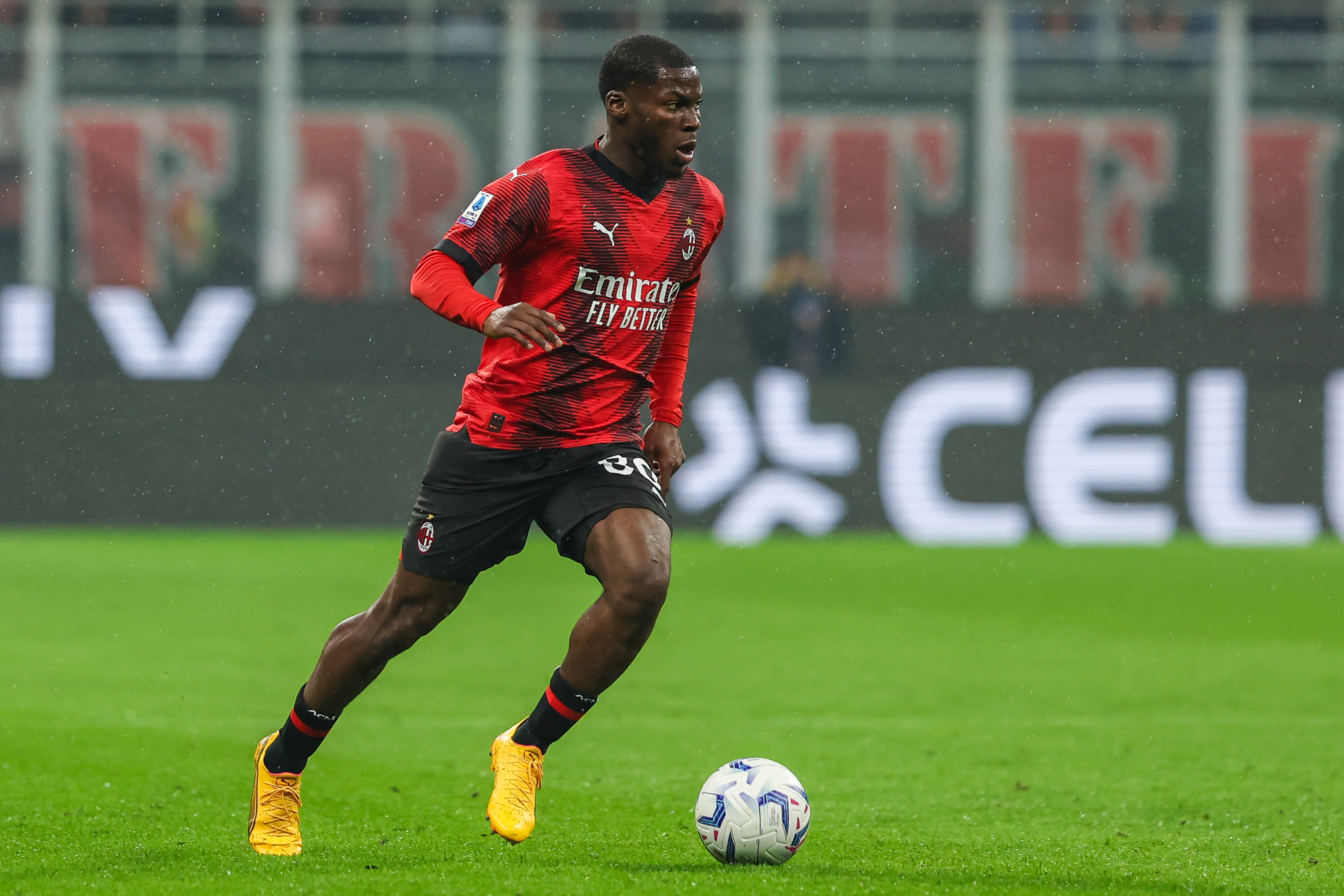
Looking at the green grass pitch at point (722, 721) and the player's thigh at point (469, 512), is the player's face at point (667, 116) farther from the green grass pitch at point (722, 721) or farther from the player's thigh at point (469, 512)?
the green grass pitch at point (722, 721)

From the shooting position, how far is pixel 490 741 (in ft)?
20.3

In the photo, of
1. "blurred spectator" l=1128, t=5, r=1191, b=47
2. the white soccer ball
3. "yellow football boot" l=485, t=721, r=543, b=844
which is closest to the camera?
"yellow football boot" l=485, t=721, r=543, b=844

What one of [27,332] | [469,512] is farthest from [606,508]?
[27,332]

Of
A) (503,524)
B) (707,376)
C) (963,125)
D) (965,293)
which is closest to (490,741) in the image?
(503,524)

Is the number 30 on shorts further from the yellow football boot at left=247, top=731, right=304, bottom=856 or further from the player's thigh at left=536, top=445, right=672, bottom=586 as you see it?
the yellow football boot at left=247, top=731, right=304, bottom=856

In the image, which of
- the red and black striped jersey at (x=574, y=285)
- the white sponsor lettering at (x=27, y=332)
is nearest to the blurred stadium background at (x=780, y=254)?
the white sponsor lettering at (x=27, y=332)

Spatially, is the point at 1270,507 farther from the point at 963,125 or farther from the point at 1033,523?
the point at 963,125

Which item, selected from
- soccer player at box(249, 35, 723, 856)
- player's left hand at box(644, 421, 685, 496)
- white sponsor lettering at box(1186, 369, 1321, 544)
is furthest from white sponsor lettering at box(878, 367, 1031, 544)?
soccer player at box(249, 35, 723, 856)

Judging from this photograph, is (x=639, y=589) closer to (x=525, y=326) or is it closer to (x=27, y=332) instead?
(x=525, y=326)

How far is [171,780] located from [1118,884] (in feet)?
9.51

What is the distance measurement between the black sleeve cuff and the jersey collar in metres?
0.44

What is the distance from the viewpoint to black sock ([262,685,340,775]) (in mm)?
4355

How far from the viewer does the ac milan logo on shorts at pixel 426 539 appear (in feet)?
13.9

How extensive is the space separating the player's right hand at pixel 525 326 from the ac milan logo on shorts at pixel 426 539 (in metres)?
0.56
